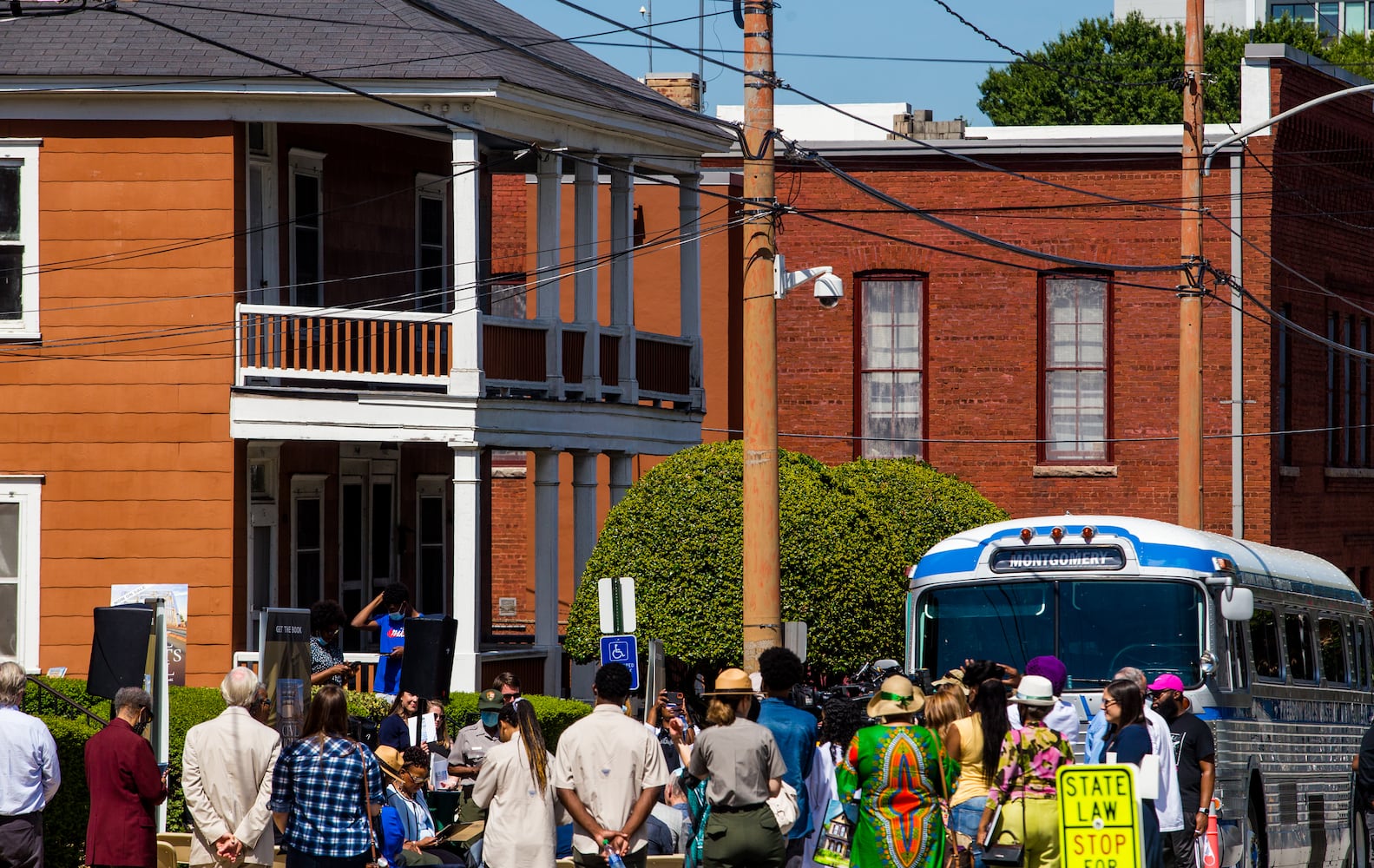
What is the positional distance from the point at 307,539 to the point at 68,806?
28.7 ft

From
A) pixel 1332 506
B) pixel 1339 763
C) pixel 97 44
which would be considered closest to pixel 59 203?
pixel 97 44

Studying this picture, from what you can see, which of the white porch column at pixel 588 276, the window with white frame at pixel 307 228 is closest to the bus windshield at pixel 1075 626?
the white porch column at pixel 588 276

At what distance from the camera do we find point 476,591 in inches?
798

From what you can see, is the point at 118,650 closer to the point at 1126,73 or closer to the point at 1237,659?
A: the point at 1237,659

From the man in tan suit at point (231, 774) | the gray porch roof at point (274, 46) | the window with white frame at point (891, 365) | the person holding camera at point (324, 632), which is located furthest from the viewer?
the window with white frame at point (891, 365)

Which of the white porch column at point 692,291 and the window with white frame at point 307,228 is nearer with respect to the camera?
the window with white frame at point 307,228

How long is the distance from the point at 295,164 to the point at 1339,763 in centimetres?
1249

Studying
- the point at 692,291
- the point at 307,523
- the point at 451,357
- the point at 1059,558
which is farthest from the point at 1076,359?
the point at 1059,558

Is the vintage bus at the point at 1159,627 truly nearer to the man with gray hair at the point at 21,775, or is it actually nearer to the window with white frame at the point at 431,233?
the man with gray hair at the point at 21,775

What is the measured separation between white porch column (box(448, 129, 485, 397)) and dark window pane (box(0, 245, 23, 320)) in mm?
4403

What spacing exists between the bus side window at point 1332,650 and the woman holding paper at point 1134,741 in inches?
261

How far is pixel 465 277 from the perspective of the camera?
2002cm

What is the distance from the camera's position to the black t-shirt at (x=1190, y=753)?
13.5 m

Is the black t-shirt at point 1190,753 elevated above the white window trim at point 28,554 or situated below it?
below
